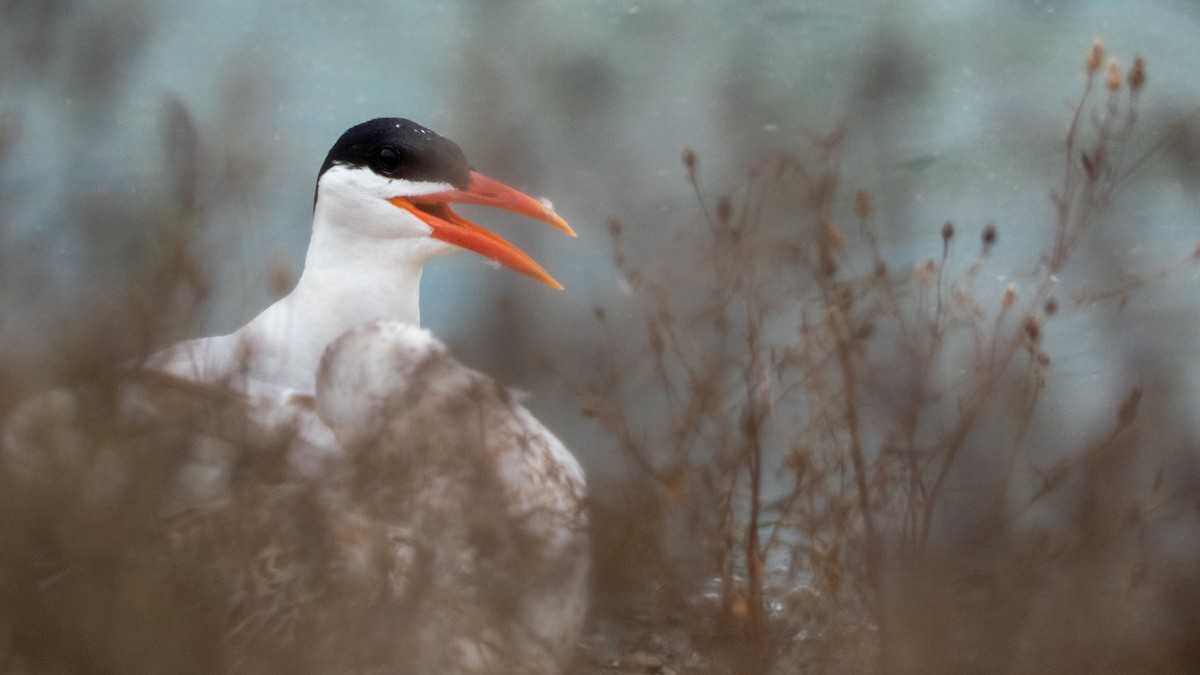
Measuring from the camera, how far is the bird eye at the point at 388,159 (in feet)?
14.2

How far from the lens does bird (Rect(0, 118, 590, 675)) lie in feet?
6.77

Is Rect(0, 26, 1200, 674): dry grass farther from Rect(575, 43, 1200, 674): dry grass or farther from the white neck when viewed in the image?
the white neck

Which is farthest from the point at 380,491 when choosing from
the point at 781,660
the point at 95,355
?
the point at 781,660

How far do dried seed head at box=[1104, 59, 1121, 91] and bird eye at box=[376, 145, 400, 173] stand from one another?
210 centimetres

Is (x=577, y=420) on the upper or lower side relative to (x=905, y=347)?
lower

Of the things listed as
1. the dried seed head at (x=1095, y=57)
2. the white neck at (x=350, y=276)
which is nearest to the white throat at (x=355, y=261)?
the white neck at (x=350, y=276)

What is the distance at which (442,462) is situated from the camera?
2344mm

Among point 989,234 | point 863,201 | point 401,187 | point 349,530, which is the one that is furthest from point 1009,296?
point 401,187

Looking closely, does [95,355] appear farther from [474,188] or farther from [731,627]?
[474,188]

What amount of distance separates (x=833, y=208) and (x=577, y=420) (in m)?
0.73

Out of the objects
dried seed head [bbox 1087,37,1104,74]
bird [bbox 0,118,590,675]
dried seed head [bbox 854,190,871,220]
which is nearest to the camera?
bird [bbox 0,118,590,675]

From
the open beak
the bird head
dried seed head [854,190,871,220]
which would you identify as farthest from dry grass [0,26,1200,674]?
the bird head

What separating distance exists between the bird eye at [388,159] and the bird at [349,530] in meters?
1.56

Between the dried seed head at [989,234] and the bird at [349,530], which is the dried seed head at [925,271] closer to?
the dried seed head at [989,234]
